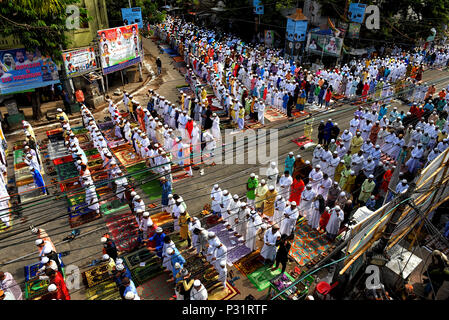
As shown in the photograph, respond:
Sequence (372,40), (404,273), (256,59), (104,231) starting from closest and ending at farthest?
(404,273), (104,231), (256,59), (372,40)

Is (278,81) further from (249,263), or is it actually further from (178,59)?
(249,263)

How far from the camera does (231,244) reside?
8727mm

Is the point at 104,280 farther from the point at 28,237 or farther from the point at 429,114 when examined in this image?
the point at 429,114

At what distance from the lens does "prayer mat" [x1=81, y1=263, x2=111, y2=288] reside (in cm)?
764

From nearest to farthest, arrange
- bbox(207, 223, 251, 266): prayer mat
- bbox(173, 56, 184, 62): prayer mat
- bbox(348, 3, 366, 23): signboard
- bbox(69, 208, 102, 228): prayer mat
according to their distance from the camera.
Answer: bbox(207, 223, 251, 266): prayer mat
bbox(69, 208, 102, 228): prayer mat
bbox(348, 3, 366, 23): signboard
bbox(173, 56, 184, 62): prayer mat

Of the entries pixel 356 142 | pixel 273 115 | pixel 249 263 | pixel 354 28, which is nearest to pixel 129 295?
pixel 249 263

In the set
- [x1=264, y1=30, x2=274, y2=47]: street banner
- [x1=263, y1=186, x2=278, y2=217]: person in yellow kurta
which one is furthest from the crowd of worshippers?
[x1=263, y1=186, x2=278, y2=217]: person in yellow kurta

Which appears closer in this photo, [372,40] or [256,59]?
[256,59]

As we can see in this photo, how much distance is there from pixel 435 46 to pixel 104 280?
1439 inches

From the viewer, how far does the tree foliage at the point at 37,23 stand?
12922mm

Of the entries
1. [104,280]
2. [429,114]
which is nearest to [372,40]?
[429,114]

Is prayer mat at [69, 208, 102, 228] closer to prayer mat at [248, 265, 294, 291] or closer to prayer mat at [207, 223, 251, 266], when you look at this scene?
prayer mat at [207, 223, 251, 266]

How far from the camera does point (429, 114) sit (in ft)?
47.5

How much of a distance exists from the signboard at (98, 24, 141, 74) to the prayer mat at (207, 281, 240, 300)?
1381 cm
